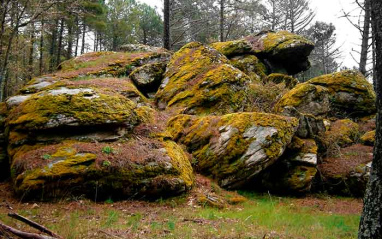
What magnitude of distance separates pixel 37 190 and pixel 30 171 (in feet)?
1.82

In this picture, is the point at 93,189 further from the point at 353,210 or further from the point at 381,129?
the point at 353,210

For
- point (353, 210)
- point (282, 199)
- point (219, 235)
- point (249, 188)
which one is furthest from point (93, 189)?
point (353, 210)

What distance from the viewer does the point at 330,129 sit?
12.4 m

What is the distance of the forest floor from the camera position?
517 centimetres

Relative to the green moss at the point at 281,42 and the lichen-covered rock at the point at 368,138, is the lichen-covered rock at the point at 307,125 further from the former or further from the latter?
the green moss at the point at 281,42

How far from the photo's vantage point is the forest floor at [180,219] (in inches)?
203

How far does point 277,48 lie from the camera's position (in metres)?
18.2

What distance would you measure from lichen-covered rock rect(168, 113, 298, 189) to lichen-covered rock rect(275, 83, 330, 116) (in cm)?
292

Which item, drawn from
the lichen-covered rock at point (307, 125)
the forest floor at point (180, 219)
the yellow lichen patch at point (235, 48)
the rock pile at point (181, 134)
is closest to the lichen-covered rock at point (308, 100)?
the rock pile at point (181, 134)

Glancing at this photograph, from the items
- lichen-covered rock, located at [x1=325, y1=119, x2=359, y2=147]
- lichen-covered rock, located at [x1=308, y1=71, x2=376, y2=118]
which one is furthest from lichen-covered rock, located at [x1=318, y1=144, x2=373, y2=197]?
lichen-covered rock, located at [x1=308, y1=71, x2=376, y2=118]

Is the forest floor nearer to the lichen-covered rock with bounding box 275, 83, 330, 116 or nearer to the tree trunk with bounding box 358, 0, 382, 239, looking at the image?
the tree trunk with bounding box 358, 0, 382, 239

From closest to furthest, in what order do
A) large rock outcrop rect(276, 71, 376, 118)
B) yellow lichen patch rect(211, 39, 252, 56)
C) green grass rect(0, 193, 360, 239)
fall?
green grass rect(0, 193, 360, 239) < large rock outcrop rect(276, 71, 376, 118) < yellow lichen patch rect(211, 39, 252, 56)

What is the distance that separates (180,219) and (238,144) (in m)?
3.68

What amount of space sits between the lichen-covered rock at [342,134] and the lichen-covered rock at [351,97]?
5.80 ft
